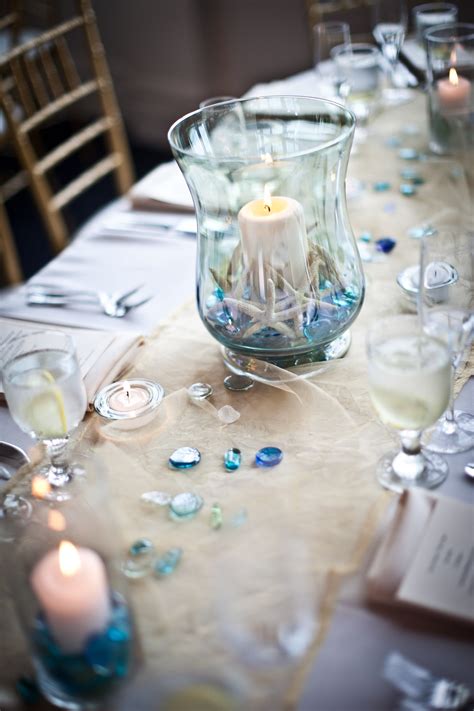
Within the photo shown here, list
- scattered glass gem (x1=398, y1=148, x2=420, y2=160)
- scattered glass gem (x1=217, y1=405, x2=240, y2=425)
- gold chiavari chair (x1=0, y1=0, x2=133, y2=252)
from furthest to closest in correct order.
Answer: gold chiavari chair (x1=0, y1=0, x2=133, y2=252) → scattered glass gem (x1=398, y1=148, x2=420, y2=160) → scattered glass gem (x1=217, y1=405, x2=240, y2=425)

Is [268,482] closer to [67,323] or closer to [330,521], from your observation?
[330,521]

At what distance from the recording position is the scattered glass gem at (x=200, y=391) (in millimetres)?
1007

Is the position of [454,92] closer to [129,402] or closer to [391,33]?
[391,33]

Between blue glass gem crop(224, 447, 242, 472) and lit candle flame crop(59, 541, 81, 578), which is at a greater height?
lit candle flame crop(59, 541, 81, 578)

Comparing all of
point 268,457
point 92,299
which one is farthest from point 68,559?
point 92,299

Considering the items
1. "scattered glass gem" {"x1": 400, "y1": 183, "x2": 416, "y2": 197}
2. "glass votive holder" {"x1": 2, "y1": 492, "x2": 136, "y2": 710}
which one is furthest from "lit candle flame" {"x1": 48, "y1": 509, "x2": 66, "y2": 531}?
"scattered glass gem" {"x1": 400, "y1": 183, "x2": 416, "y2": 197}

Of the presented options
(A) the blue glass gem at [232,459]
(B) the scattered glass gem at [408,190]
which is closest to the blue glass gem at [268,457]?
(A) the blue glass gem at [232,459]

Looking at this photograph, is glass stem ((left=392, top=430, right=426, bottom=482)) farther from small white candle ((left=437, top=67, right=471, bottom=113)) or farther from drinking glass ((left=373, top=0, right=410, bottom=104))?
drinking glass ((left=373, top=0, right=410, bottom=104))

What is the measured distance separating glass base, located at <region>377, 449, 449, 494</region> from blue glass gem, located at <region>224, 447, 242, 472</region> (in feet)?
0.53

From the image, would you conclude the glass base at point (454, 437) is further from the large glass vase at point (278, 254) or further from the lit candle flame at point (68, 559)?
the lit candle flame at point (68, 559)

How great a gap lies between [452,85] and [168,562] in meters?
1.07

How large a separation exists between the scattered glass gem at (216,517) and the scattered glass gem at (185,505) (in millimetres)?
17

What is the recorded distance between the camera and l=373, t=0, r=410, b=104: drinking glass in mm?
1609

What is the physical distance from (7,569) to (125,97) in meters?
3.45
